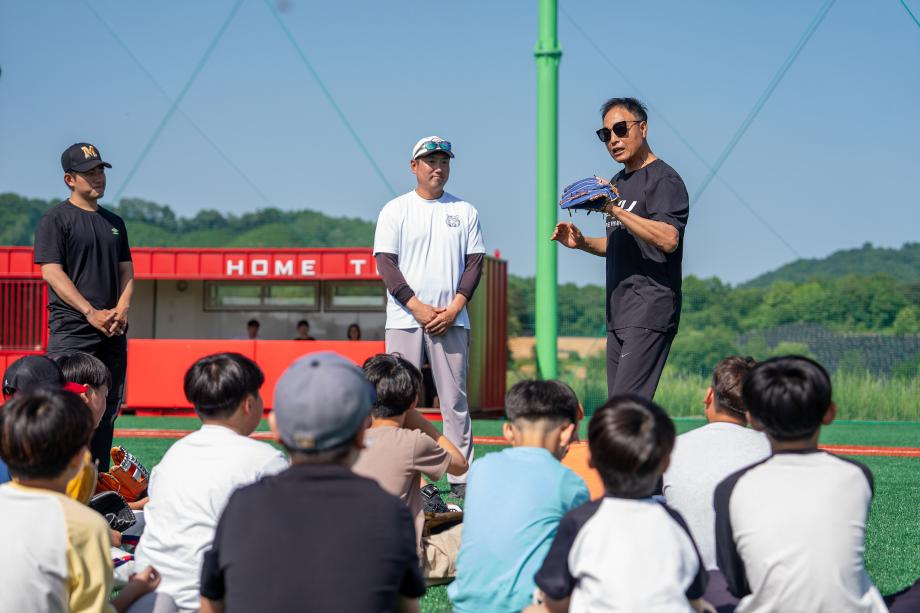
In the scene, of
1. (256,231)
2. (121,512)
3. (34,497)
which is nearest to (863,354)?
(121,512)

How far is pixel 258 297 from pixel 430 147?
1488 cm

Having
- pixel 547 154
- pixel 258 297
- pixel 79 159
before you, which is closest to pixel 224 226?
pixel 258 297

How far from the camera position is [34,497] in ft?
8.63

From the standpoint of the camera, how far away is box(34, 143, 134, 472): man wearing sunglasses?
17.6 ft

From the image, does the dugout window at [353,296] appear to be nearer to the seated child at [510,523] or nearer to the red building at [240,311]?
the red building at [240,311]

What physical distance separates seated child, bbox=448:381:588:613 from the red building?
1269 cm

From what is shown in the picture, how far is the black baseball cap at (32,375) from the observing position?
400 centimetres

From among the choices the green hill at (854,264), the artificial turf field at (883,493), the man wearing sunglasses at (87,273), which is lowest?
the artificial turf field at (883,493)

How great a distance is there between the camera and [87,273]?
5543mm

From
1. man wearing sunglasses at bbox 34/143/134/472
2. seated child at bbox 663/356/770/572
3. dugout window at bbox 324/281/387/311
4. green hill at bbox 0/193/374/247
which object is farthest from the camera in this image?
green hill at bbox 0/193/374/247

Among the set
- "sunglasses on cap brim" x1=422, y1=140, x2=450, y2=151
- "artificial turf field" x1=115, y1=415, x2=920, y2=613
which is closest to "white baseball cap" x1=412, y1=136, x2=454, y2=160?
"sunglasses on cap brim" x1=422, y1=140, x2=450, y2=151

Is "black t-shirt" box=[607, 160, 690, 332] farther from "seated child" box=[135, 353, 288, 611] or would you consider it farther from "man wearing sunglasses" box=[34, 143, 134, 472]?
"man wearing sunglasses" box=[34, 143, 134, 472]

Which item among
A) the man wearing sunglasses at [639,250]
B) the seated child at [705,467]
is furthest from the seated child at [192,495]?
the man wearing sunglasses at [639,250]

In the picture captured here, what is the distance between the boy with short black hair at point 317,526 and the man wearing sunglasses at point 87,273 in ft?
10.5
